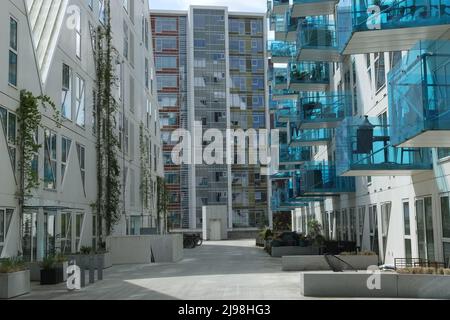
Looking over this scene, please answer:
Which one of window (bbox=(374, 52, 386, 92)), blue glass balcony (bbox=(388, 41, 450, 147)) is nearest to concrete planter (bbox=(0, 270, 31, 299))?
blue glass balcony (bbox=(388, 41, 450, 147))

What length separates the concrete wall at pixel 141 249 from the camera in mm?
27016

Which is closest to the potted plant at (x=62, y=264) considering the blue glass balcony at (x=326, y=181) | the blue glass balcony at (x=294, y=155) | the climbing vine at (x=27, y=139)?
the climbing vine at (x=27, y=139)

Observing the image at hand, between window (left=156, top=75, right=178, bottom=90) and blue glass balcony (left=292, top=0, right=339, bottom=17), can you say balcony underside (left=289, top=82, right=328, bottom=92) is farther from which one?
window (left=156, top=75, right=178, bottom=90)

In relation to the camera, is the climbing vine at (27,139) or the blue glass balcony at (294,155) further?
the blue glass balcony at (294,155)

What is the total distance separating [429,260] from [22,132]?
12448 mm

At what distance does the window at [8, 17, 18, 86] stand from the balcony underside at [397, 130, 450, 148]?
11.6 meters

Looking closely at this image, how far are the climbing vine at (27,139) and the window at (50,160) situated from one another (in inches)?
83.7

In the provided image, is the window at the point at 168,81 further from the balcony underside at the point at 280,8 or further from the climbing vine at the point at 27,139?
the climbing vine at the point at 27,139

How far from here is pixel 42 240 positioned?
21.3 metres

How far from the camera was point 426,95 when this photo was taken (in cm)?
1277

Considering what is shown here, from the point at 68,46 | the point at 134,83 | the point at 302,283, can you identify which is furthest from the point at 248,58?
the point at 302,283

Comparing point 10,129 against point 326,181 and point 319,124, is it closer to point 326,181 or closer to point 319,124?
point 326,181
